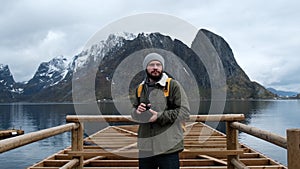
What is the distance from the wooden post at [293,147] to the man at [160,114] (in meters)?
1.08

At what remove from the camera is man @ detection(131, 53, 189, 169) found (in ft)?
11.1

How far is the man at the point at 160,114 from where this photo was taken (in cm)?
Result: 338

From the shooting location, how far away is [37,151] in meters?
34.4

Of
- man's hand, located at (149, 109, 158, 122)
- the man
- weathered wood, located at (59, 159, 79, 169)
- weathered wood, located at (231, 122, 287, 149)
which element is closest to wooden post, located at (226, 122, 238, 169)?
weathered wood, located at (231, 122, 287, 149)

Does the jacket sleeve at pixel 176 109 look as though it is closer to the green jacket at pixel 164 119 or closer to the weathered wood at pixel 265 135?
the green jacket at pixel 164 119

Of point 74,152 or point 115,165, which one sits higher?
point 74,152

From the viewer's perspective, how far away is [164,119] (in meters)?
3.34

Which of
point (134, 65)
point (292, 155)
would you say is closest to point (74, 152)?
point (134, 65)

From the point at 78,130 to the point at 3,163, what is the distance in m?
26.2

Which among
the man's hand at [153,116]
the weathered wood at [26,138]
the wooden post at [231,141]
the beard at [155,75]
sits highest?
the beard at [155,75]

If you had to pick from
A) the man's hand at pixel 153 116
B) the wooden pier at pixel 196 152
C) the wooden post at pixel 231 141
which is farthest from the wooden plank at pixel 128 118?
the man's hand at pixel 153 116

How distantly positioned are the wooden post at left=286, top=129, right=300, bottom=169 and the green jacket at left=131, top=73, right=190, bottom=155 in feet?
3.55

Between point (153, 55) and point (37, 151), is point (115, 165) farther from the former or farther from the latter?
point (37, 151)

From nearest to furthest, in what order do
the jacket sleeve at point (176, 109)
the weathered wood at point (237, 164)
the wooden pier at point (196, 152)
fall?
the wooden pier at point (196, 152), the jacket sleeve at point (176, 109), the weathered wood at point (237, 164)
